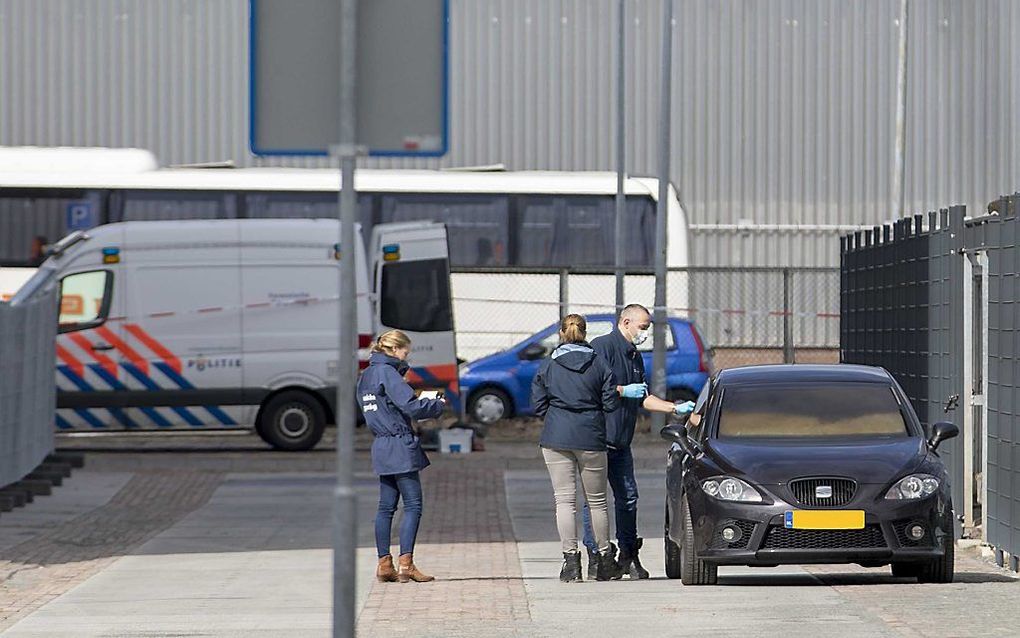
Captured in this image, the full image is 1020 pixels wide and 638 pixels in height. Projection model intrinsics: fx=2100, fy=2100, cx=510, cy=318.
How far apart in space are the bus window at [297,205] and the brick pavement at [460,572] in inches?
463

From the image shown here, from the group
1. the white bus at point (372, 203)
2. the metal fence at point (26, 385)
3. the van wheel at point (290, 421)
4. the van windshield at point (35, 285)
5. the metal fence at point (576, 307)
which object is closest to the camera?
the metal fence at point (26, 385)

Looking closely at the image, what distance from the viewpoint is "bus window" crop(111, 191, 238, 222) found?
1304 inches

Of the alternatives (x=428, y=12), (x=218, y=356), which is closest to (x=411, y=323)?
(x=218, y=356)

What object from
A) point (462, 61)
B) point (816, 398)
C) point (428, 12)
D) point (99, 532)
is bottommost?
point (99, 532)

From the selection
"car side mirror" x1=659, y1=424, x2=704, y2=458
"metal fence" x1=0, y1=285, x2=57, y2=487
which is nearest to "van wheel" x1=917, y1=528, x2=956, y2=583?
"car side mirror" x1=659, y1=424, x2=704, y2=458

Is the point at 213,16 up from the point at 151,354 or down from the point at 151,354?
up

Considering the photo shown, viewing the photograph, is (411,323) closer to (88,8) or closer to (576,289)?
(576,289)

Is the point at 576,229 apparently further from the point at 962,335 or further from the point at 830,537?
the point at 830,537

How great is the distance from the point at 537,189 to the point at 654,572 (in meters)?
20.5

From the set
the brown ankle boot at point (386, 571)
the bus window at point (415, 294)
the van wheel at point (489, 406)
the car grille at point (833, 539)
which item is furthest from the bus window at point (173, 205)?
the car grille at point (833, 539)

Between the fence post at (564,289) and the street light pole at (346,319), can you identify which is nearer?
the street light pole at (346,319)

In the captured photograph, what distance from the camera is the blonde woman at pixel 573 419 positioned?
12.6m

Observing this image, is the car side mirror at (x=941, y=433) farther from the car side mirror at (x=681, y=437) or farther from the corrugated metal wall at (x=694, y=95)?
the corrugated metal wall at (x=694, y=95)

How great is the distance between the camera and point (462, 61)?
44.6 metres
